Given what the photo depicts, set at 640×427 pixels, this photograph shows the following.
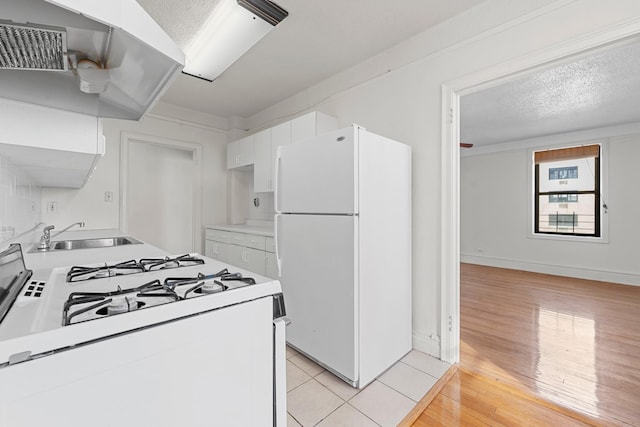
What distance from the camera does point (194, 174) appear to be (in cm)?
386

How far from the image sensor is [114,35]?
0.69 m

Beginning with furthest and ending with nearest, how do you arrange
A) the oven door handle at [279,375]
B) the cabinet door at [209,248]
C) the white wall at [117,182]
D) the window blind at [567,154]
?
the window blind at [567,154] → the cabinet door at [209,248] → the white wall at [117,182] → the oven door handle at [279,375]

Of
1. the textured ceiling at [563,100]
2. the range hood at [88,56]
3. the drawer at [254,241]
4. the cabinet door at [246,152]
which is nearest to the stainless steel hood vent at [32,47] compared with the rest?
the range hood at [88,56]

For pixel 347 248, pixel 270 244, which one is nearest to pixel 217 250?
pixel 270 244

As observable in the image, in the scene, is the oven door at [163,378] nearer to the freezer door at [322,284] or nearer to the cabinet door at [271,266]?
the freezer door at [322,284]

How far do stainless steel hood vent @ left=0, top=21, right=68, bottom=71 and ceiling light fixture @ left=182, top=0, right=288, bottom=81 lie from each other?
136 centimetres

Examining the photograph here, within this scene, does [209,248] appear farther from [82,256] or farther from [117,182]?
[82,256]

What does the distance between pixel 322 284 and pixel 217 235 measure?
214cm

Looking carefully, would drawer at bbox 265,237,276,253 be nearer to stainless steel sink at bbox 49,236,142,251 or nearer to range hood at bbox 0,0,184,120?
stainless steel sink at bbox 49,236,142,251

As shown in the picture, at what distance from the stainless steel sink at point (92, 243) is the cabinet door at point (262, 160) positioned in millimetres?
1477

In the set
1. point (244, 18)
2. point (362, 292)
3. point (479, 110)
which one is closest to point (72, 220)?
point (244, 18)

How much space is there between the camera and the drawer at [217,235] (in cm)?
337

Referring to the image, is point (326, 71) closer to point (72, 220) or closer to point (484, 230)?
point (72, 220)

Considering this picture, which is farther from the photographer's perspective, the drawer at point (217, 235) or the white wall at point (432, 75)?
the drawer at point (217, 235)
